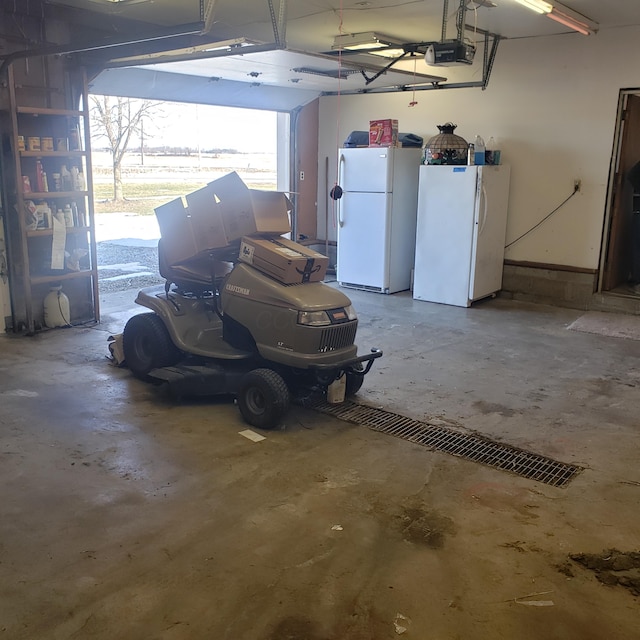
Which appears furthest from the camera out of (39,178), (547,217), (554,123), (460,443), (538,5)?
(547,217)

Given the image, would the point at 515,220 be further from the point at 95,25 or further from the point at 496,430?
the point at 95,25

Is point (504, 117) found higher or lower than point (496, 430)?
higher

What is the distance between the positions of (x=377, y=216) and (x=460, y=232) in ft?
3.59

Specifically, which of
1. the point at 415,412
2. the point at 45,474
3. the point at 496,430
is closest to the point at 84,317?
the point at 45,474

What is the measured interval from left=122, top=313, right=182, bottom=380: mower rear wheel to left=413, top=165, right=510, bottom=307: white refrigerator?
12.9 feet

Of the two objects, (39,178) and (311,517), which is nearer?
(311,517)

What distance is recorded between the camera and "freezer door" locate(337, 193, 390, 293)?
7766 millimetres

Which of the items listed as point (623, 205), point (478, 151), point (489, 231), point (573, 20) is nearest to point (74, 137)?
point (478, 151)

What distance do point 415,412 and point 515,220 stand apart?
4.32 meters

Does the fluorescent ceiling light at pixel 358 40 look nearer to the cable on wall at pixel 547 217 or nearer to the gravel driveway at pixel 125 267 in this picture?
the cable on wall at pixel 547 217

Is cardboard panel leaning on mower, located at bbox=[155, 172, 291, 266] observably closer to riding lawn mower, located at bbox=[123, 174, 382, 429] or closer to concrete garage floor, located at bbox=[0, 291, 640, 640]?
riding lawn mower, located at bbox=[123, 174, 382, 429]

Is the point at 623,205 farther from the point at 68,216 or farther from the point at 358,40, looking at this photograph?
the point at 68,216

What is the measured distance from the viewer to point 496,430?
12.8ft

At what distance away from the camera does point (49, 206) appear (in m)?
5.81
